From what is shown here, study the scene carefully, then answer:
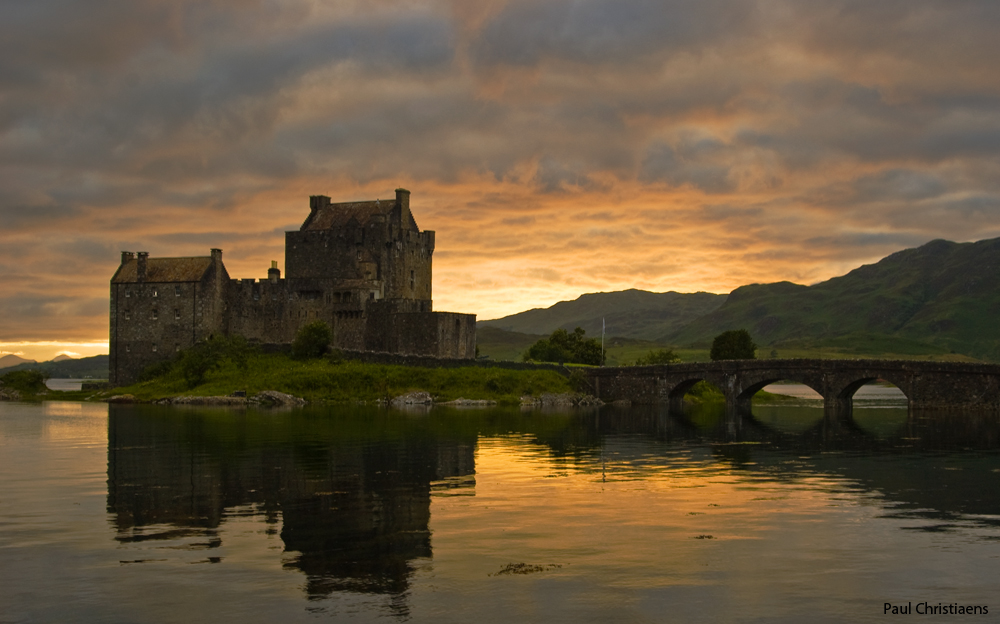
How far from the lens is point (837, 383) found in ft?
297

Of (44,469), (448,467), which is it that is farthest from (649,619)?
(44,469)

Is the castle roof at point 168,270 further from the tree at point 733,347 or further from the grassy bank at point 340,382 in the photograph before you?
the tree at point 733,347

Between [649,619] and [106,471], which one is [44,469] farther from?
[649,619]

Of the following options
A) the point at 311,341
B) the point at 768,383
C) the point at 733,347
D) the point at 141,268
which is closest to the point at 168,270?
the point at 141,268

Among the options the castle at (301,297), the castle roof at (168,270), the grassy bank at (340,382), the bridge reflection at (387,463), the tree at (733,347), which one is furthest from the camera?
the tree at (733,347)

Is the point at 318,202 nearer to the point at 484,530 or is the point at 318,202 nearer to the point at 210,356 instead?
the point at 210,356

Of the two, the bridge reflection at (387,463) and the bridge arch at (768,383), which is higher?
the bridge arch at (768,383)

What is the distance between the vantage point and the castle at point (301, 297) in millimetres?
96625

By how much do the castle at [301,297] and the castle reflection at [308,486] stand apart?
39.7 m

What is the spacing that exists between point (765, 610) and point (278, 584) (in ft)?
28.9

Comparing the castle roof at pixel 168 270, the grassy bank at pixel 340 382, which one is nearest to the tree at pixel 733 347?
the grassy bank at pixel 340 382

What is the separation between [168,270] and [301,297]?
13561mm

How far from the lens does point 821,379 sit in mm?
91062

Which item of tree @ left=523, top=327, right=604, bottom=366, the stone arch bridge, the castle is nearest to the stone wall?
the castle
